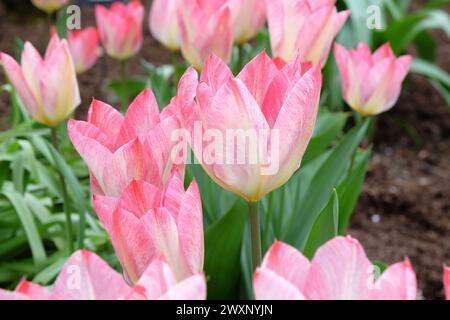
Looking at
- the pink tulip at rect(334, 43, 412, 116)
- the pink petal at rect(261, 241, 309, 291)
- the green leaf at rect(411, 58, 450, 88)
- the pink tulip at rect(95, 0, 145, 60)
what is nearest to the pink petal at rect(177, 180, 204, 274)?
the pink petal at rect(261, 241, 309, 291)

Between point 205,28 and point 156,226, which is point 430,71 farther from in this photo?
point 156,226

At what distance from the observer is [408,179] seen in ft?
8.00

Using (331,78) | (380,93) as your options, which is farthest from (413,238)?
(380,93)

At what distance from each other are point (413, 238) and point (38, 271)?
3.37 ft

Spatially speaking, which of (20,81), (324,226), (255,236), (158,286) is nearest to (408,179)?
(20,81)

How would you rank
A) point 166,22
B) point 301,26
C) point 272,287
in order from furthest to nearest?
1. point 166,22
2. point 301,26
3. point 272,287

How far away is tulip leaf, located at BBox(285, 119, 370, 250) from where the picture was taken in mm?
1331

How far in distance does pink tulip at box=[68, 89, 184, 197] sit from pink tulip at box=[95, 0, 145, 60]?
114cm

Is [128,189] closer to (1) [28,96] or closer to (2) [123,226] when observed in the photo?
(2) [123,226]

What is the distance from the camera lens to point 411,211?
7.32 ft

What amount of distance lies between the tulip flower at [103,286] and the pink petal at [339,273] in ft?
0.24

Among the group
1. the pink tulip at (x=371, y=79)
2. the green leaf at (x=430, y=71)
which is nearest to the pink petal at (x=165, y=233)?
the pink tulip at (x=371, y=79)

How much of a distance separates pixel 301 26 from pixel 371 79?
0.24 meters

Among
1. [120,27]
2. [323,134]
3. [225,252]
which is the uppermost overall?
[120,27]
